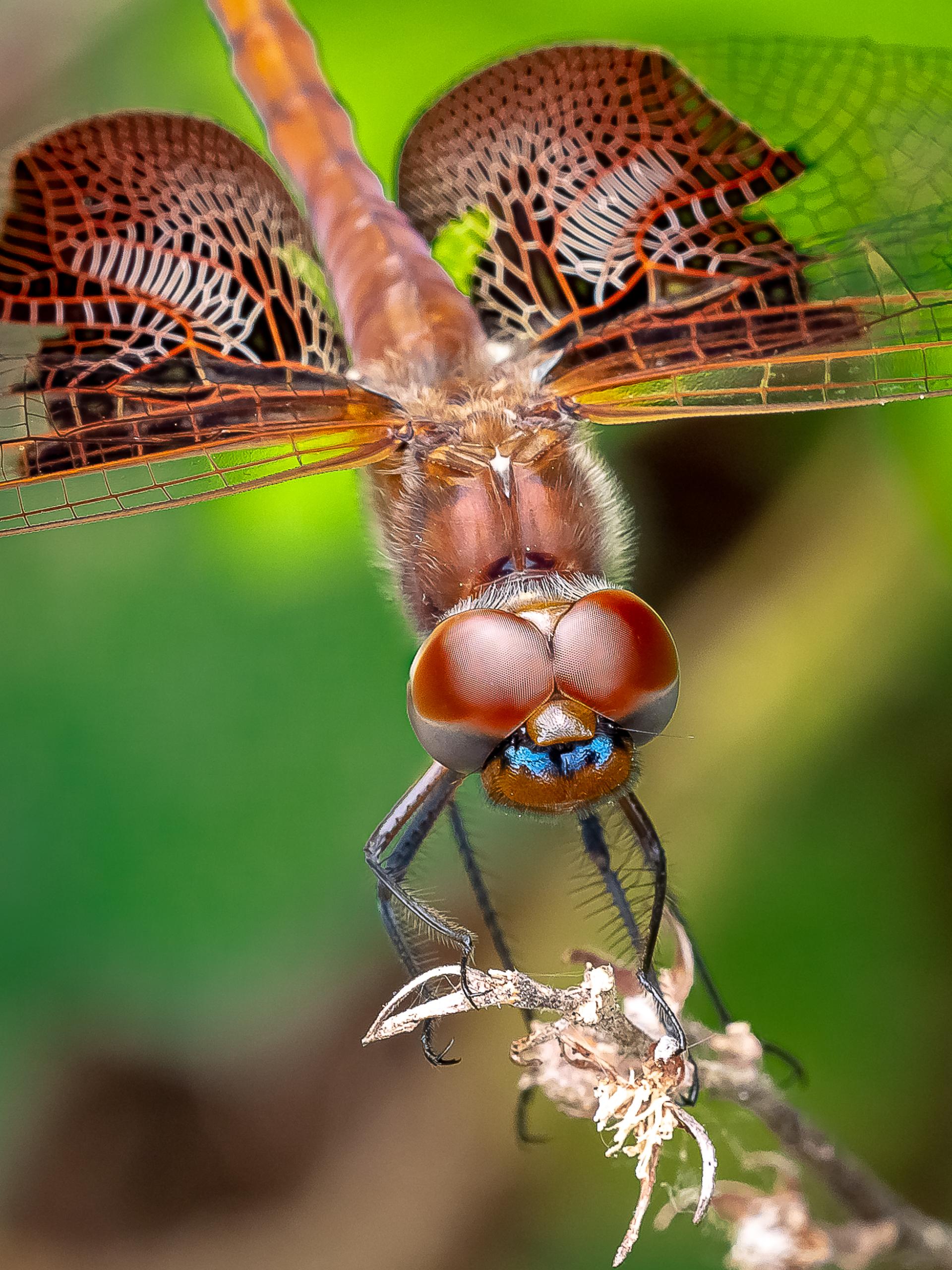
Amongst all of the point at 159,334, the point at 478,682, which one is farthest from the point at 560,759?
the point at 159,334

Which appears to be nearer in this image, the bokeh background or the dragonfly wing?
the dragonfly wing

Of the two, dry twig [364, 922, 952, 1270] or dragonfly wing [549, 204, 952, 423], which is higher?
dragonfly wing [549, 204, 952, 423]

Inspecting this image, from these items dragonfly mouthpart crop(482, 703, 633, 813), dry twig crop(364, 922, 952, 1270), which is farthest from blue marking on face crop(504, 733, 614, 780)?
dry twig crop(364, 922, 952, 1270)

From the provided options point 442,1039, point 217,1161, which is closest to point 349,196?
point 442,1039

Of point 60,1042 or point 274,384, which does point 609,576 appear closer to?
point 274,384

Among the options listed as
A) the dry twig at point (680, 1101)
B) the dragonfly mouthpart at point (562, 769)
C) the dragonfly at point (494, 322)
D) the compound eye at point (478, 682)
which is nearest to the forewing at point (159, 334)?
the dragonfly at point (494, 322)

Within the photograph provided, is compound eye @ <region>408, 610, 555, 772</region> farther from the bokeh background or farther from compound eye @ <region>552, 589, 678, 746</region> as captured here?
the bokeh background
